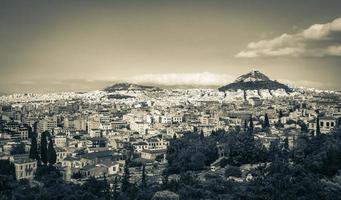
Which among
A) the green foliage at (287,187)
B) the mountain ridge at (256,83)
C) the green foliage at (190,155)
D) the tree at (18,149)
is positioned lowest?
the tree at (18,149)

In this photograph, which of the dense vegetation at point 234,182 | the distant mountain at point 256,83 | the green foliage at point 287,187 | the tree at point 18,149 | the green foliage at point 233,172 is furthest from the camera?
the distant mountain at point 256,83

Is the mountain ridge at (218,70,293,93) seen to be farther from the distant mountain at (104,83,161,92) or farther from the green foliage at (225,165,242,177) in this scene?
the green foliage at (225,165,242,177)

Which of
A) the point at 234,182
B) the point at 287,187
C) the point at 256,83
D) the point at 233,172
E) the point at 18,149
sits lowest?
the point at 18,149

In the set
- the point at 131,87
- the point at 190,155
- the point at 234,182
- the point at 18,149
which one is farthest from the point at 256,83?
the point at 234,182

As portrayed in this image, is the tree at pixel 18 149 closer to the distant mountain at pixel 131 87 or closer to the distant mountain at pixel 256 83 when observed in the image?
the distant mountain at pixel 256 83

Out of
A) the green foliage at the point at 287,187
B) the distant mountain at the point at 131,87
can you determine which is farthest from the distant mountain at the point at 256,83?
the green foliage at the point at 287,187

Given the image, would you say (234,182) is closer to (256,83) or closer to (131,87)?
(256,83)

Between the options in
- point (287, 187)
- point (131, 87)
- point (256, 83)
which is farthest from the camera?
point (131, 87)

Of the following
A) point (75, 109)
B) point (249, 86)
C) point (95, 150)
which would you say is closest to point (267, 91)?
point (249, 86)
